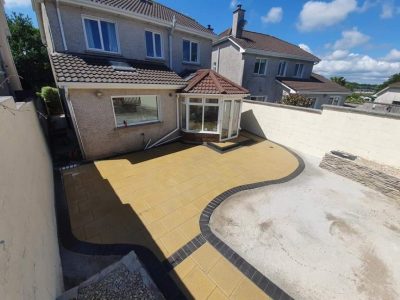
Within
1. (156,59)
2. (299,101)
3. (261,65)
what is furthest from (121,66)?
(261,65)

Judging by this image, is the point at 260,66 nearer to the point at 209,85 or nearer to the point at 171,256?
the point at 209,85

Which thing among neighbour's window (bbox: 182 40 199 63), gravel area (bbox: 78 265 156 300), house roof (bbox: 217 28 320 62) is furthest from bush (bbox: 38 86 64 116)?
gravel area (bbox: 78 265 156 300)

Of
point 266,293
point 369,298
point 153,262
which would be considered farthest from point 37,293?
point 369,298

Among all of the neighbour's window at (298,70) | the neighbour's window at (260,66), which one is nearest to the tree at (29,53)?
the neighbour's window at (260,66)

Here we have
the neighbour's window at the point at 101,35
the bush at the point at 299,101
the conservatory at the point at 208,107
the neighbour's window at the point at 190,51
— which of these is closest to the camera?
the neighbour's window at the point at 101,35

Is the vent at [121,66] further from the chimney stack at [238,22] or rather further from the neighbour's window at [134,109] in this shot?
the chimney stack at [238,22]
